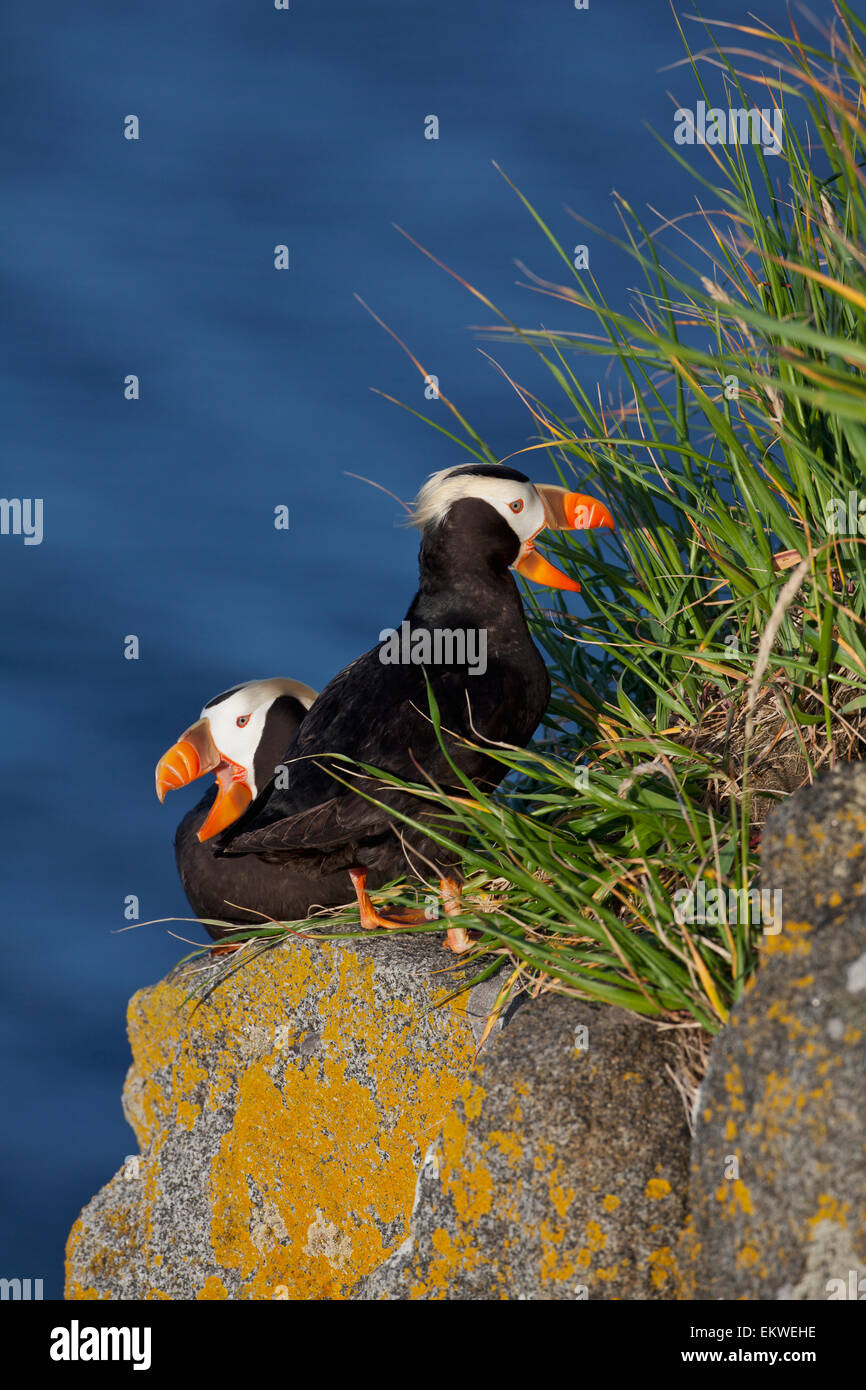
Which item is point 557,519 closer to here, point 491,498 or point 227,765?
point 491,498

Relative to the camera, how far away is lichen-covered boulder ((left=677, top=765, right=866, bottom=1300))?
1.99 meters

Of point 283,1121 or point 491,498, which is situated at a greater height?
point 491,498

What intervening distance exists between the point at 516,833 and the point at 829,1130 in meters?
1.06

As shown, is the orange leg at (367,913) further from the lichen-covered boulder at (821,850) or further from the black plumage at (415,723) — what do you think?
the lichen-covered boulder at (821,850)

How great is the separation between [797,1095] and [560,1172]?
64cm

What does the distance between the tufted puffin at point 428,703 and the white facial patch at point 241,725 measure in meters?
0.41

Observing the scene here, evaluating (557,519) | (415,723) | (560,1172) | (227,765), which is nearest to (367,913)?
(415,723)

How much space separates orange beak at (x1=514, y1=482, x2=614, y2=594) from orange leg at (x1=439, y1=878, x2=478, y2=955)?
0.83 m

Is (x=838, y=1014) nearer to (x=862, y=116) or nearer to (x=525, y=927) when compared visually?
(x=525, y=927)

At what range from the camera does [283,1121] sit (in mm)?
3539

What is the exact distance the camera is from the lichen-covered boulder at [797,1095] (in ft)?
6.54

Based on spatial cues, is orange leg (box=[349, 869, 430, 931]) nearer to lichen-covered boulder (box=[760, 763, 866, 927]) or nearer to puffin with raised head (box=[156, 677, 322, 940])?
puffin with raised head (box=[156, 677, 322, 940])

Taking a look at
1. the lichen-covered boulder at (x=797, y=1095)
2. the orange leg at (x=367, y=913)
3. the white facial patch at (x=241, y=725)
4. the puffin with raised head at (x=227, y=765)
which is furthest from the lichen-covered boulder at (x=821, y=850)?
the white facial patch at (x=241, y=725)
